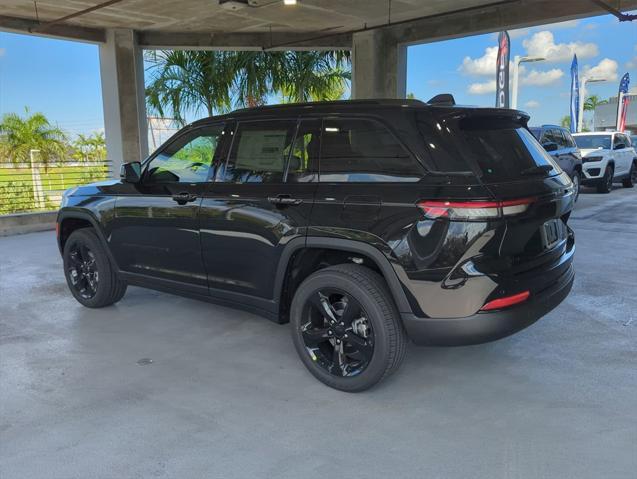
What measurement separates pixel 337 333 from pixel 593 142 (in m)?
13.9

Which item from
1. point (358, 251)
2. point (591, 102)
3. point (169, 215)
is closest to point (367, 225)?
point (358, 251)

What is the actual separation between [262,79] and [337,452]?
1367cm

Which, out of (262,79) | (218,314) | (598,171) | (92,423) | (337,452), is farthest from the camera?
(262,79)

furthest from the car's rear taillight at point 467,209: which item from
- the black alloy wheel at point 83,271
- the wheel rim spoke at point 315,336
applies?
the black alloy wheel at point 83,271

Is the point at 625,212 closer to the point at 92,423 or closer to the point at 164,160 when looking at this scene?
the point at 164,160

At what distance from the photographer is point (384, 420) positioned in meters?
2.93

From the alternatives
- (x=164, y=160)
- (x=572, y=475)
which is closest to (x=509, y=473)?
(x=572, y=475)

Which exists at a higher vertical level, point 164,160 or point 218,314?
point 164,160

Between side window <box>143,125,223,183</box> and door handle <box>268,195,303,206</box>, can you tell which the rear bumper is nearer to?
door handle <box>268,195,303,206</box>

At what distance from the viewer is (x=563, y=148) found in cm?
1185

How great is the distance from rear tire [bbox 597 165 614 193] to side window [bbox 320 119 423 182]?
13096mm

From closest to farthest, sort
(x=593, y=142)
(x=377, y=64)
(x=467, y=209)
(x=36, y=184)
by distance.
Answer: (x=467, y=209)
(x=36, y=184)
(x=377, y=64)
(x=593, y=142)

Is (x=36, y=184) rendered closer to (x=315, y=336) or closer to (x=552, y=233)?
(x=315, y=336)

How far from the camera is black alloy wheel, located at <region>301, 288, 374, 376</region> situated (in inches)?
124
